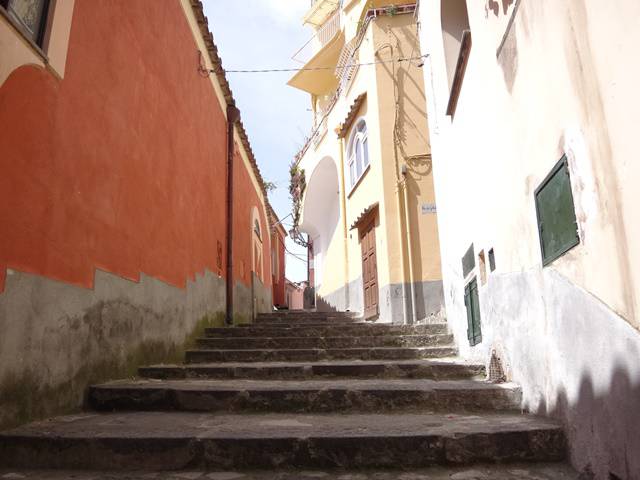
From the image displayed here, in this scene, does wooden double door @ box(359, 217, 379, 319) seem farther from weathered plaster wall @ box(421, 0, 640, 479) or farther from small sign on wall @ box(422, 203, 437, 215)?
weathered plaster wall @ box(421, 0, 640, 479)

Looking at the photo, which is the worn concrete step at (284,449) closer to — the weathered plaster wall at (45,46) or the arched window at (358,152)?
the weathered plaster wall at (45,46)

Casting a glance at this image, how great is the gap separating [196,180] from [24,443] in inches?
162

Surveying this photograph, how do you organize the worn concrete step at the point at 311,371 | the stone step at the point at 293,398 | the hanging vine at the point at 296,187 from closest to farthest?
1. the stone step at the point at 293,398
2. the worn concrete step at the point at 311,371
3. the hanging vine at the point at 296,187

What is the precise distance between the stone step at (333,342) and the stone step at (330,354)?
413mm

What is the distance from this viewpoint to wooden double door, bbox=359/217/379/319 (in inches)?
348

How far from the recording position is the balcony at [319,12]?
1612 centimetres

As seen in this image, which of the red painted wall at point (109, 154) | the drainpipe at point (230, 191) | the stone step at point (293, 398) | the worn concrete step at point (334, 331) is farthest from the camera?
the drainpipe at point (230, 191)

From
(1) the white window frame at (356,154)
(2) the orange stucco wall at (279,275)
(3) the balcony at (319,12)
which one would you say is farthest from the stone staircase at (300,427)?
(3) the balcony at (319,12)

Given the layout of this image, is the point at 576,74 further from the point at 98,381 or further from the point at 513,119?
the point at 98,381

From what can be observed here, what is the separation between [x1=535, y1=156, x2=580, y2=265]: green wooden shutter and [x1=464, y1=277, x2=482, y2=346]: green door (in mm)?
1777

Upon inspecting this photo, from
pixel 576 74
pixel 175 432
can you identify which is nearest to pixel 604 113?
pixel 576 74

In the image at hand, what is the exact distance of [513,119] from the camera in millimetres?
2994

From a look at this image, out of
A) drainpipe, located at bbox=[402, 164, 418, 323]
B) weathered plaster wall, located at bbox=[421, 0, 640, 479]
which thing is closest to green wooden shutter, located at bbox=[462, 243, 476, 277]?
weathered plaster wall, located at bbox=[421, 0, 640, 479]

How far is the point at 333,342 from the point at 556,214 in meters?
3.44
